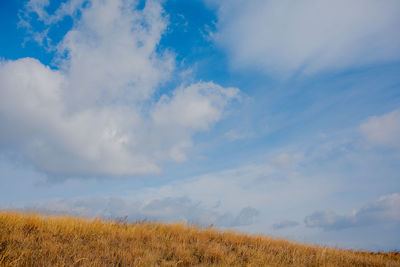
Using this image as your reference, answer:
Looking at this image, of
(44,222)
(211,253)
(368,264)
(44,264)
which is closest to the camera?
(44,264)

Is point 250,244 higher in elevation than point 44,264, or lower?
higher

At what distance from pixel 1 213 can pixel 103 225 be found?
3.70 m

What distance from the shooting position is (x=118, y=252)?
7117 millimetres

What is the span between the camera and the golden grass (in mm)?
6535

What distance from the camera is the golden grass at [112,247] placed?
21.4ft

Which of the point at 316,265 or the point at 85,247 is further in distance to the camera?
the point at 316,265

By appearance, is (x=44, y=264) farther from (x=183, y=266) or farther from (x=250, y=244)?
(x=250, y=244)

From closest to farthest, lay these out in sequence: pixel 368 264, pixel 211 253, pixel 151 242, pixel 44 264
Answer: pixel 44 264 < pixel 211 253 < pixel 151 242 < pixel 368 264

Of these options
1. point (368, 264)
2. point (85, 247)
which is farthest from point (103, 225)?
point (368, 264)

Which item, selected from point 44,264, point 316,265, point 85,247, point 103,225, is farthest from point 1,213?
point 316,265

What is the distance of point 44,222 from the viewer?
9555 millimetres

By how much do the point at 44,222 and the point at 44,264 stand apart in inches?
166

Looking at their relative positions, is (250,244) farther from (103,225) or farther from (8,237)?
(8,237)

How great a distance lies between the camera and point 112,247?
7.69 meters
